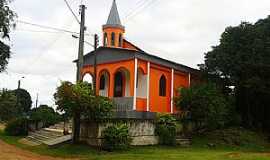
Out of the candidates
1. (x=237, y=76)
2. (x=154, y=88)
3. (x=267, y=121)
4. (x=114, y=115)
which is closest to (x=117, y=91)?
(x=154, y=88)

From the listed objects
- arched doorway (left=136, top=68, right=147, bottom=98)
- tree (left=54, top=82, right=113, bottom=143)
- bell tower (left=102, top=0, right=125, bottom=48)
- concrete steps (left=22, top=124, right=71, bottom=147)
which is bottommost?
concrete steps (left=22, top=124, right=71, bottom=147)

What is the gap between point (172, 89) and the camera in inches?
1134

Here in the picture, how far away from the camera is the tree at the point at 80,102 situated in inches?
790

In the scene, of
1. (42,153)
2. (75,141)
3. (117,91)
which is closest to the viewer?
(42,153)

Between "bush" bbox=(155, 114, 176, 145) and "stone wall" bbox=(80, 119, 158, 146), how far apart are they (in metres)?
0.40

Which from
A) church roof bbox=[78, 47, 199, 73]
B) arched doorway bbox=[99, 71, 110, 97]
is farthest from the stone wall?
arched doorway bbox=[99, 71, 110, 97]

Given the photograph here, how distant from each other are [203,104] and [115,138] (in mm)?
7248

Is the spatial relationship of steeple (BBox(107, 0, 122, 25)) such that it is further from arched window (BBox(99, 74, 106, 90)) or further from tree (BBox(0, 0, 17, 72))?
tree (BBox(0, 0, 17, 72))

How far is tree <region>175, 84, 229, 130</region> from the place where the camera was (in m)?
24.4

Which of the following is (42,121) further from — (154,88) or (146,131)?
(146,131)

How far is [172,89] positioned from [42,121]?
12.2m

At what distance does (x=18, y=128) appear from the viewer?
3247 cm

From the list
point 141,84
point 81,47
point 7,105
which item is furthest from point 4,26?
point 7,105

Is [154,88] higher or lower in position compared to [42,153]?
higher
